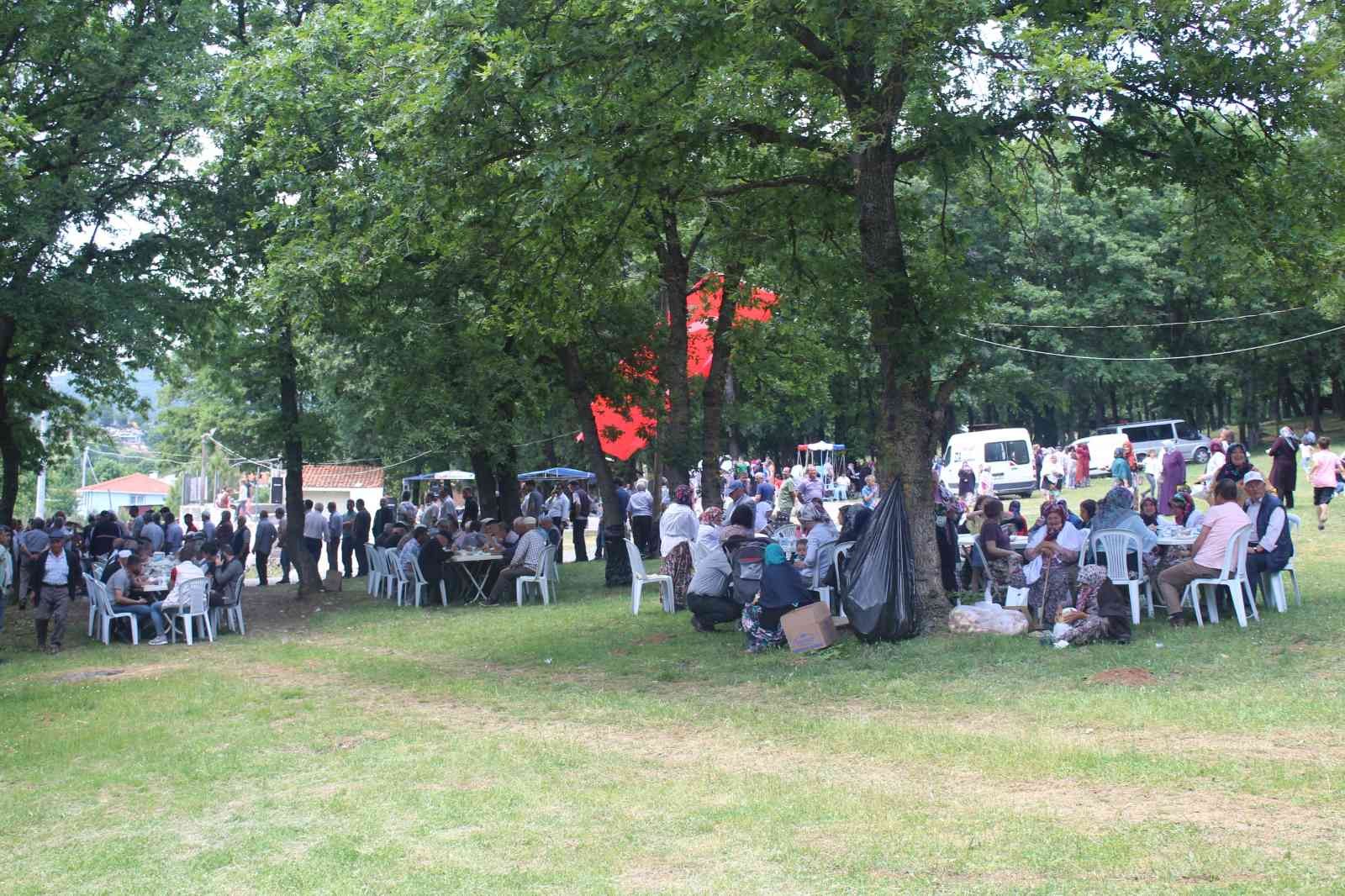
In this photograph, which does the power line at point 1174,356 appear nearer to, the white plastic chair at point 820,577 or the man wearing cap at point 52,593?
the white plastic chair at point 820,577

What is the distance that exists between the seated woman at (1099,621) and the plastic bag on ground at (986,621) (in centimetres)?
80

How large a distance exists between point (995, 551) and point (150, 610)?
420 inches

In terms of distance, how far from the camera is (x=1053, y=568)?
1161 cm

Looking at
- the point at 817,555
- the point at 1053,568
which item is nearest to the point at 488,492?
the point at 817,555

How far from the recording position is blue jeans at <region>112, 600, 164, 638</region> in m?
16.2

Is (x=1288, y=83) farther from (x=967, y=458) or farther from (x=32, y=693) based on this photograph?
(x=967, y=458)

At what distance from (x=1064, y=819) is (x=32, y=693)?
391 inches

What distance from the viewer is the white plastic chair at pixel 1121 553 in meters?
11.7

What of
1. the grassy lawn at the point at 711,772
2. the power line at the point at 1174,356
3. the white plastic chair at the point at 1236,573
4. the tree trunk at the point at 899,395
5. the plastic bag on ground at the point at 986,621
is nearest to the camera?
the grassy lawn at the point at 711,772

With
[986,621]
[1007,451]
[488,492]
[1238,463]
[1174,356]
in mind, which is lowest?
[986,621]

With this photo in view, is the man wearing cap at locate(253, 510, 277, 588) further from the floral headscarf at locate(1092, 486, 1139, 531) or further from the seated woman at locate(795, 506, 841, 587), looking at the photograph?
the floral headscarf at locate(1092, 486, 1139, 531)

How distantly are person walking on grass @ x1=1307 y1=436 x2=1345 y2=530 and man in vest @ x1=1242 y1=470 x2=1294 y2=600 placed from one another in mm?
8924

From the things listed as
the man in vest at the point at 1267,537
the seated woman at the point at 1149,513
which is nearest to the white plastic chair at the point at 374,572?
the seated woman at the point at 1149,513

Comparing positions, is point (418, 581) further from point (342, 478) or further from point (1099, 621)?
point (342, 478)
